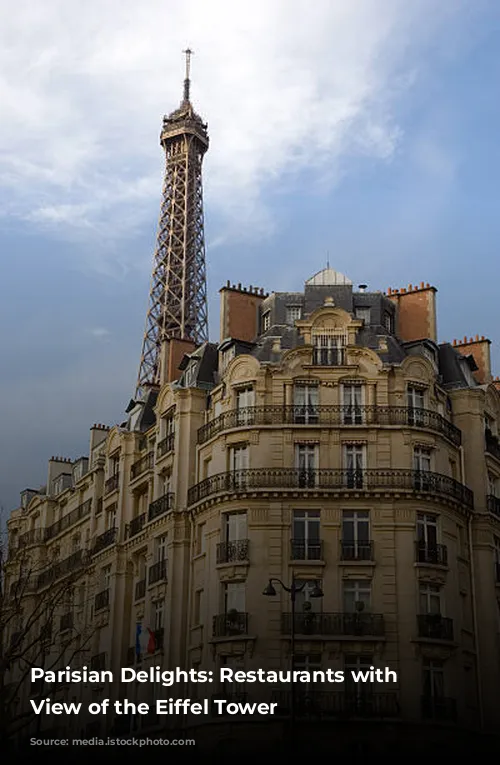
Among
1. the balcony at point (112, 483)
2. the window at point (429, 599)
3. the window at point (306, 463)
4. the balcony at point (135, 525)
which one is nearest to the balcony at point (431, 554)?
the window at point (429, 599)

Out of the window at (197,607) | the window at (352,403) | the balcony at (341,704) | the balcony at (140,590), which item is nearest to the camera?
the balcony at (341,704)

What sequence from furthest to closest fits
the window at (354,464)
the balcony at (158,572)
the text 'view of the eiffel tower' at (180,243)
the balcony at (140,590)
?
the text 'view of the eiffel tower' at (180,243)
the balcony at (140,590)
the balcony at (158,572)
the window at (354,464)

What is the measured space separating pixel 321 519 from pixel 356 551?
5.20 ft

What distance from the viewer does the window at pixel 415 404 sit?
40500 mm

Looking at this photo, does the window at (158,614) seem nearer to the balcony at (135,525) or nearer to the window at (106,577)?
the balcony at (135,525)

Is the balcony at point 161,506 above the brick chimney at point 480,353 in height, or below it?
below

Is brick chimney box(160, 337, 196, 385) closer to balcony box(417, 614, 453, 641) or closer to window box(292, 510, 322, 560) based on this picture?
window box(292, 510, 322, 560)

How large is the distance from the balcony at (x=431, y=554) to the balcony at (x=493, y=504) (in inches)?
135

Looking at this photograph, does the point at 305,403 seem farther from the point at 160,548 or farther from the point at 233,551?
the point at 160,548

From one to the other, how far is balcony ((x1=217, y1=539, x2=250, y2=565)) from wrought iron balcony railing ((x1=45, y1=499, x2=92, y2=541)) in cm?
1394

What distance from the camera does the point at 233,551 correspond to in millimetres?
38969

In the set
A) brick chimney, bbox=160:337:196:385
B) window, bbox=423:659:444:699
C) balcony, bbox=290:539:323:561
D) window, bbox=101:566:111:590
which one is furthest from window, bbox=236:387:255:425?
window, bbox=101:566:111:590

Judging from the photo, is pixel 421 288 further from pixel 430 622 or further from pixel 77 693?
pixel 77 693

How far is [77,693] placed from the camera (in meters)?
47.8
